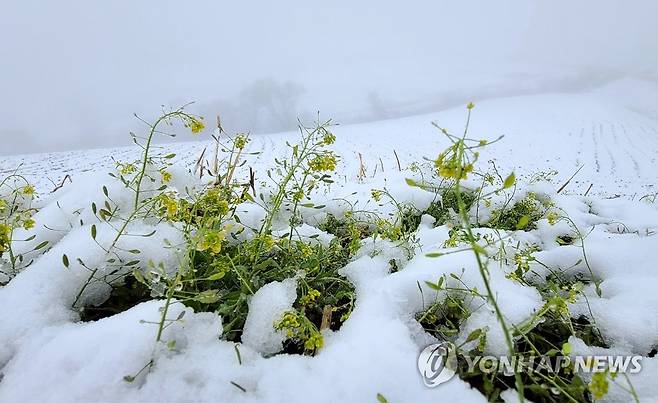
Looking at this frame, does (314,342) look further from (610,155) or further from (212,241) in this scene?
(610,155)

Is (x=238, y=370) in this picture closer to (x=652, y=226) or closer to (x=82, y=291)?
(x=82, y=291)

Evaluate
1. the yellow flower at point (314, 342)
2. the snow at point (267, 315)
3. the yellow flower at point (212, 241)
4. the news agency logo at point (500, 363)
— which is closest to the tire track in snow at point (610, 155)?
the news agency logo at point (500, 363)

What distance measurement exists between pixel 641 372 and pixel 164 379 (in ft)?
3.73

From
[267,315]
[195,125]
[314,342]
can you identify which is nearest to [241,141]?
[195,125]

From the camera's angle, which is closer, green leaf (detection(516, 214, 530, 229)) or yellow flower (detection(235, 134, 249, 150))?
green leaf (detection(516, 214, 530, 229))

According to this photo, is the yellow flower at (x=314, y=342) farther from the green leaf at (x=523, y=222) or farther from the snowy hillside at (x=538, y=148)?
the snowy hillside at (x=538, y=148)

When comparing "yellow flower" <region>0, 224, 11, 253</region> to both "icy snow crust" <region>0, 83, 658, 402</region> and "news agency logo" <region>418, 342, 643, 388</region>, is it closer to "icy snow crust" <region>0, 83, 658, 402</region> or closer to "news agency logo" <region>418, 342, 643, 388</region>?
"icy snow crust" <region>0, 83, 658, 402</region>

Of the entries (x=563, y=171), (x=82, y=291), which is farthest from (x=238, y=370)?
(x=563, y=171)

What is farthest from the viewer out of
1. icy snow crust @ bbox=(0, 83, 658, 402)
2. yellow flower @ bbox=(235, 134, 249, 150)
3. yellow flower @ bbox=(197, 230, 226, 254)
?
yellow flower @ bbox=(235, 134, 249, 150)

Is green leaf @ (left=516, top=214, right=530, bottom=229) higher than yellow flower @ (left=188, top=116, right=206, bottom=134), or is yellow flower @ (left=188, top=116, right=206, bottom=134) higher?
yellow flower @ (left=188, top=116, right=206, bottom=134)

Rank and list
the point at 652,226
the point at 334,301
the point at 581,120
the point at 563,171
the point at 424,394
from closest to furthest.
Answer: the point at 424,394 → the point at 334,301 → the point at 652,226 → the point at 563,171 → the point at 581,120

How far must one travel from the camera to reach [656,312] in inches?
42.9

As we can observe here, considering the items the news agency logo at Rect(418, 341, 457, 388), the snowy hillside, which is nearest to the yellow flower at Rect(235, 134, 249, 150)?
the news agency logo at Rect(418, 341, 457, 388)

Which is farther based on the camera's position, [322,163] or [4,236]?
[322,163]
